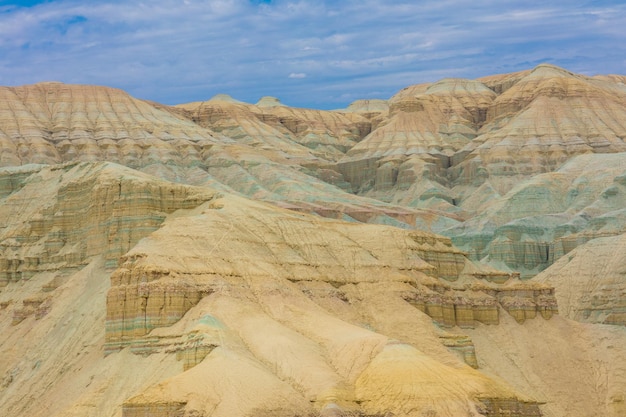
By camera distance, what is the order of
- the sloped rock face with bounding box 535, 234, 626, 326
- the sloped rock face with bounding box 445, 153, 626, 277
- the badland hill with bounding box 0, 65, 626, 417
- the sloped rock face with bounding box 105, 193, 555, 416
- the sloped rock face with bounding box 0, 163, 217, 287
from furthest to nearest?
the sloped rock face with bounding box 445, 153, 626, 277
the sloped rock face with bounding box 535, 234, 626, 326
the sloped rock face with bounding box 0, 163, 217, 287
the badland hill with bounding box 0, 65, 626, 417
the sloped rock face with bounding box 105, 193, 555, 416

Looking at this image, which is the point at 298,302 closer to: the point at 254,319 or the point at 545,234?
the point at 254,319

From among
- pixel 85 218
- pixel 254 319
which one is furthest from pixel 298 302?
pixel 85 218

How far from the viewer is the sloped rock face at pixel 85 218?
112875 millimetres

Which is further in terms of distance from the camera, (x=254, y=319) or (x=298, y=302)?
(x=298, y=302)

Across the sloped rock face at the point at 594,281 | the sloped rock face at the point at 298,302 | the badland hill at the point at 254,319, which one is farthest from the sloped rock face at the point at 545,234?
the sloped rock face at the point at 298,302

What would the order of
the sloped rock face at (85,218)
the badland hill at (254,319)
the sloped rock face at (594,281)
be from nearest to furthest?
the badland hill at (254,319) < the sloped rock face at (85,218) < the sloped rock face at (594,281)

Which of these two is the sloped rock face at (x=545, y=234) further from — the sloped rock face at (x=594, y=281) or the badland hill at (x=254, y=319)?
the badland hill at (x=254, y=319)

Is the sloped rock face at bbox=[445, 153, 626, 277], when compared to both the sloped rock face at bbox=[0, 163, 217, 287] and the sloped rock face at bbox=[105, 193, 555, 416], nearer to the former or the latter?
the sloped rock face at bbox=[105, 193, 555, 416]

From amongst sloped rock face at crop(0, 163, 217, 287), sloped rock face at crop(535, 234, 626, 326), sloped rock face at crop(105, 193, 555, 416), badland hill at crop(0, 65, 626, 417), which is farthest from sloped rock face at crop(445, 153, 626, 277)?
sloped rock face at crop(0, 163, 217, 287)

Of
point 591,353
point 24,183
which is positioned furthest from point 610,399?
point 24,183

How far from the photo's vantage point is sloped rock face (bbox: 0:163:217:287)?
370ft

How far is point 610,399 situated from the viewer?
113 metres

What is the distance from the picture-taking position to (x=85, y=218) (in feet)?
391

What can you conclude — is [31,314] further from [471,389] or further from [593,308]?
[593,308]
